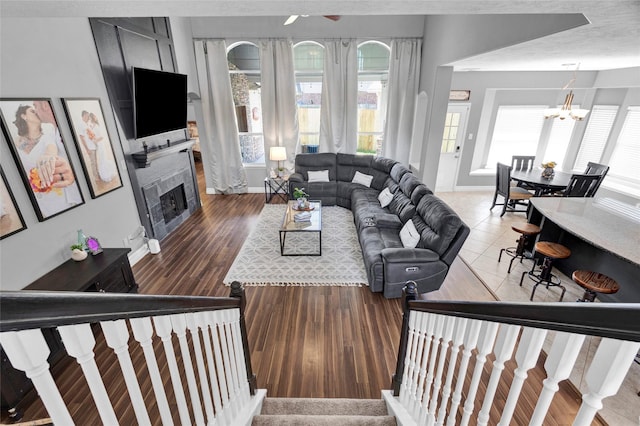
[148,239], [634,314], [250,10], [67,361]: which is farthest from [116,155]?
[634,314]

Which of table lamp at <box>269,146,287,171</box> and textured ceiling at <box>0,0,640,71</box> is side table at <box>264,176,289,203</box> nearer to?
table lamp at <box>269,146,287,171</box>

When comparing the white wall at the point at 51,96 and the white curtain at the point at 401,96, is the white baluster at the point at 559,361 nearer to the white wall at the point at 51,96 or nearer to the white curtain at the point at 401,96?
the white wall at the point at 51,96

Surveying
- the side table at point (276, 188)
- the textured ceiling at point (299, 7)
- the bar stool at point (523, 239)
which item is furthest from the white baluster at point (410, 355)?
the side table at point (276, 188)

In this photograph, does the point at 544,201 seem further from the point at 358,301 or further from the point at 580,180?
the point at 358,301

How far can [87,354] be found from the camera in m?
0.63

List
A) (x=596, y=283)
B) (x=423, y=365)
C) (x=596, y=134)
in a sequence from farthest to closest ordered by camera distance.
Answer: (x=596, y=134), (x=596, y=283), (x=423, y=365)

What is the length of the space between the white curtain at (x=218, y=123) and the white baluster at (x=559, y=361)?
668cm

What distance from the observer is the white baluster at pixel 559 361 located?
1.94 feet

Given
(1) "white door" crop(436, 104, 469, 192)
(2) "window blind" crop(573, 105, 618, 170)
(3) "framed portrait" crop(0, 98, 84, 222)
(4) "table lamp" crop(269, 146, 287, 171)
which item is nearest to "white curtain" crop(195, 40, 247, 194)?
(4) "table lamp" crop(269, 146, 287, 171)

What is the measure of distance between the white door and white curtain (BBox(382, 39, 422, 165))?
85 cm

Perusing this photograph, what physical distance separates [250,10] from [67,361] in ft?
10.4

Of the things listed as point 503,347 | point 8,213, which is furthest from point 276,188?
point 503,347

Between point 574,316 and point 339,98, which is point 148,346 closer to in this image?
point 574,316

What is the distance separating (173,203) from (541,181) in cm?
681
